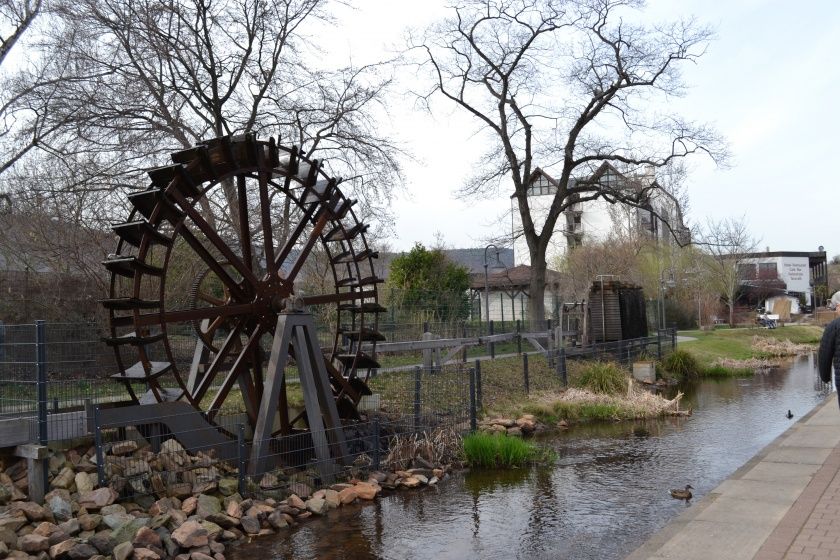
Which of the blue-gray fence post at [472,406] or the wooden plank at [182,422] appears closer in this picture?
the wooden plank at [182,422]

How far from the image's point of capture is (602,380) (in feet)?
59.4

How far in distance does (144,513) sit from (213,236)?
4.06 metres

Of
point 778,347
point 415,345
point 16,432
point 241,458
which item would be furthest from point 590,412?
point 778,347

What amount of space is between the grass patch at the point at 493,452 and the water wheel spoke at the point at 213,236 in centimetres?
387

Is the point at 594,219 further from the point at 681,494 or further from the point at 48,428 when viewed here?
the point at 48,428

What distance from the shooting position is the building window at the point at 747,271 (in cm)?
5390

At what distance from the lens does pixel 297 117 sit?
59.2 feet

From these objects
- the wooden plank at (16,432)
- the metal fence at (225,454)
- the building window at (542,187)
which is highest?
the building window at (542,187)

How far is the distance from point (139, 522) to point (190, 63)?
1180cm

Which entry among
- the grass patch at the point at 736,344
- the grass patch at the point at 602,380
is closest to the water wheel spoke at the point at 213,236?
the grass patch at the point at 602,380

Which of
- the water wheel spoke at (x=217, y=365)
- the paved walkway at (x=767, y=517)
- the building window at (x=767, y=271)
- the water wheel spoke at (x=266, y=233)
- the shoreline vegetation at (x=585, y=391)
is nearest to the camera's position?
the paved walkway at (x=767, y=517)

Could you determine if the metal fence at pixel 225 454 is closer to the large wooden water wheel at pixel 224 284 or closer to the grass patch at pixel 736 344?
the large wooden water wheel at pixel 224 284

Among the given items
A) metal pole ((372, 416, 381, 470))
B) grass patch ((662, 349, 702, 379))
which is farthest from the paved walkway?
grass patch ((662, 349, 702, 379))

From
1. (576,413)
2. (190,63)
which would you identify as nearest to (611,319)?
(576,413)
